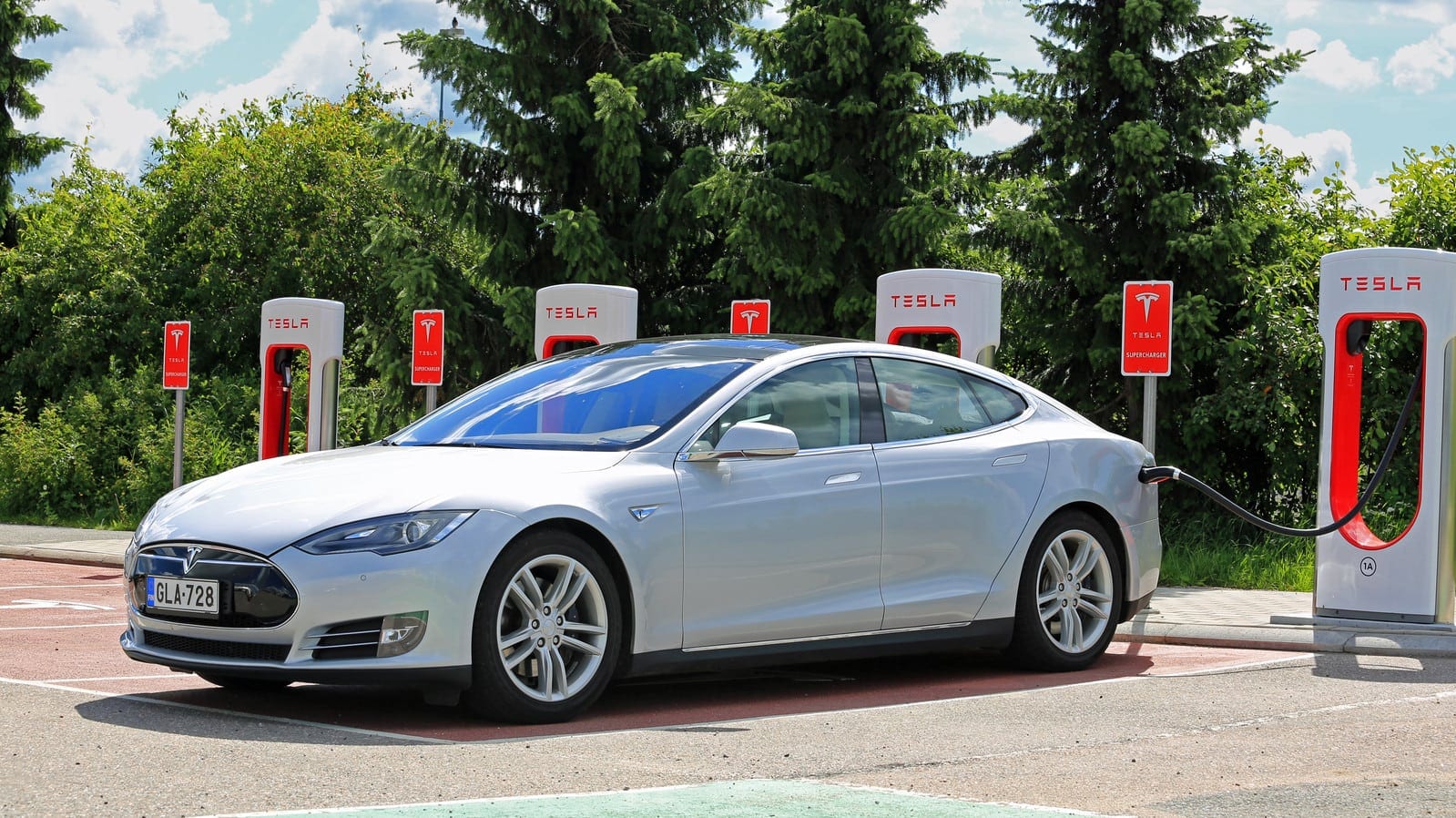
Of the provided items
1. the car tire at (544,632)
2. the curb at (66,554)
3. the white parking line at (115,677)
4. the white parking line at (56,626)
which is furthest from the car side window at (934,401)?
the curb at (66,554)

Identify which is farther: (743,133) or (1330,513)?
(743,133)

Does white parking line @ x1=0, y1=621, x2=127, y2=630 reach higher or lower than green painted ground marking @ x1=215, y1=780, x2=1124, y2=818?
lower

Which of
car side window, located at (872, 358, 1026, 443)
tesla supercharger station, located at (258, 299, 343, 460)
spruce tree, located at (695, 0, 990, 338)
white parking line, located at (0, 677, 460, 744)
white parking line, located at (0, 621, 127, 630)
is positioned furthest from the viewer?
spruce tree, located at (695, 0, 990, 338)

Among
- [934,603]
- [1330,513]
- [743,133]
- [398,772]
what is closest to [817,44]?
[743,133]

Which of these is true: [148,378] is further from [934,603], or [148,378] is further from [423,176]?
[934,603]

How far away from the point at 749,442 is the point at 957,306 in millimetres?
5228

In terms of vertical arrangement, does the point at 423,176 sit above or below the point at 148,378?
above

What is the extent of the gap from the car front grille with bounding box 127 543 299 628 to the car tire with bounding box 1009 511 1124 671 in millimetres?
3630

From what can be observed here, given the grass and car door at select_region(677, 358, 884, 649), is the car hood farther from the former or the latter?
the grass

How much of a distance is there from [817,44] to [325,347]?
688 cm

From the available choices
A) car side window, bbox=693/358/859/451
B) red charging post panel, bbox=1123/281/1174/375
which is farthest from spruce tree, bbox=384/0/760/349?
car side window, bbox=693/358/859/451

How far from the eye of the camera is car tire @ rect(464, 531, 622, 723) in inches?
248

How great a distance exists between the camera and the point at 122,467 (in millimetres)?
25484

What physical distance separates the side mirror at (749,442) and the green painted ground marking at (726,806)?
78.1 inches
